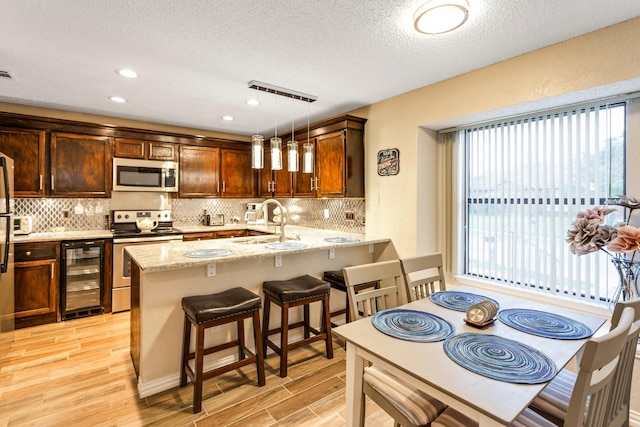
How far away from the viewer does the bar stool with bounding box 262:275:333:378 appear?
242cm

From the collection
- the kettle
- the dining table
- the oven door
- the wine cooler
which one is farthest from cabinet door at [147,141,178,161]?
the dining table

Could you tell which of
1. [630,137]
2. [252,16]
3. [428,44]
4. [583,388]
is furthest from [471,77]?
[583,388]

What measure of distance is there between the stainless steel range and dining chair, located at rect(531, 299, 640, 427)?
4.04 metres

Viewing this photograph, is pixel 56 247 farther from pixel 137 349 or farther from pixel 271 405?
pixel 271 405

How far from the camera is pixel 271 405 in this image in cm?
208

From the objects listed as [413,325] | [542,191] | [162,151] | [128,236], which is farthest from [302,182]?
[413,325]

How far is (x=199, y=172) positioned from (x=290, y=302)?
3.21m

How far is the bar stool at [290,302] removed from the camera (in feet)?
7.95

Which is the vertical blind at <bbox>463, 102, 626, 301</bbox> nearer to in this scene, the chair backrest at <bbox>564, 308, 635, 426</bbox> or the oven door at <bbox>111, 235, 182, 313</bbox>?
the chair backrest at <bbox>564, 308, 635, 426</bbox>

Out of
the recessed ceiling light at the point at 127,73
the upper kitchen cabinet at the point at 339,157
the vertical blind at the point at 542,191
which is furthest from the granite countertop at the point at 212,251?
the recessed ceiling light at the point at 127,73

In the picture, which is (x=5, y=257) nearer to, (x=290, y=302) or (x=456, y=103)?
(x=290, y=302)

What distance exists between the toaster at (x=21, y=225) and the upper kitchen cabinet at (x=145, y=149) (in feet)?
4.02

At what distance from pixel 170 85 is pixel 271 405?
9.64 feet

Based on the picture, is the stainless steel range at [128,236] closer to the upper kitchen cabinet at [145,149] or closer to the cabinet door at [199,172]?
the cabinet door at [199,172]
